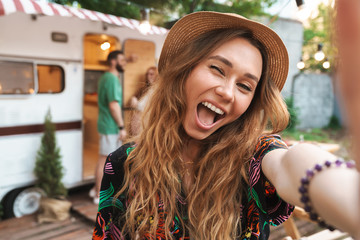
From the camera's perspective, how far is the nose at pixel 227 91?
112cm

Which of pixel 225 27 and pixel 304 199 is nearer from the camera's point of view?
pixel 304 199

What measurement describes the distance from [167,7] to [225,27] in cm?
614

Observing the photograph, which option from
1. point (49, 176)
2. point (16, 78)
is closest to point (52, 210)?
point (49, 176)

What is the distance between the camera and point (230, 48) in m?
1.16

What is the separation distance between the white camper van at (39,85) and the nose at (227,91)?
8.95 feet

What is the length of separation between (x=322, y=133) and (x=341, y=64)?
13061mm

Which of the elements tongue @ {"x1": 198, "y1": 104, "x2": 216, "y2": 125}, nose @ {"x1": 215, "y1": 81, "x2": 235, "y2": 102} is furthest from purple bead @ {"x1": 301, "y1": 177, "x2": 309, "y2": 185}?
tongue @ {"x1": 198, "y1": 104, "x2": 216, "y2": 125}

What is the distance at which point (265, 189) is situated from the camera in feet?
3.44

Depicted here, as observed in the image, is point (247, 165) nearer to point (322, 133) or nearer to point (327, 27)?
point (327, 27)

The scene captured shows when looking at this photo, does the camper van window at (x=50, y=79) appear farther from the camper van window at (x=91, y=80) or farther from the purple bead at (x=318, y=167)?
the purple bead at (x=318, y=167)

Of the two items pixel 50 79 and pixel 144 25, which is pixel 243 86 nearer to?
pixel 144 25

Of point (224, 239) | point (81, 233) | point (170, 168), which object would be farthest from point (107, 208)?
point (81, 233)

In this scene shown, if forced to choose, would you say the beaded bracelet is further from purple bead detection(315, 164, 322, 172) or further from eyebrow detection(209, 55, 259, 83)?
eyebrow detection(209, 55, 259, 83)

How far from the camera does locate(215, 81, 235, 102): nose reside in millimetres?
1124
